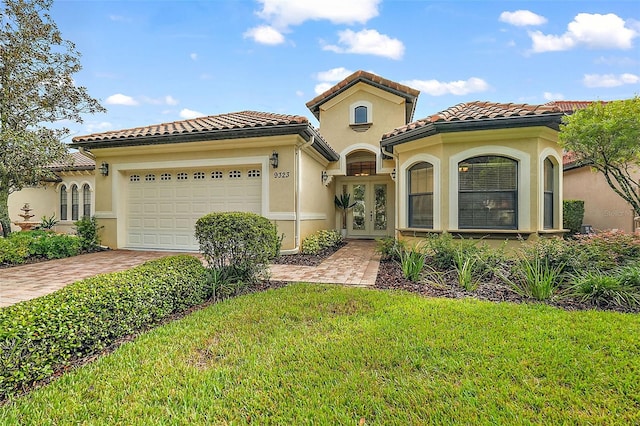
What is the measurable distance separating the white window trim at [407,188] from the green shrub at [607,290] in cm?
362

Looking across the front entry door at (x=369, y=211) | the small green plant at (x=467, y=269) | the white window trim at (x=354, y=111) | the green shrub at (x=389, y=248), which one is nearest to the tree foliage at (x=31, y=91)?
the white window trim at (x=354, y=111)

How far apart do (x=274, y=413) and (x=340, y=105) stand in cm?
1364

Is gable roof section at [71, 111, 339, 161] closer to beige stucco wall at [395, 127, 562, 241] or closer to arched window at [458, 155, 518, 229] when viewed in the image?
beige stucco wall at [395, 127, 562, 241]

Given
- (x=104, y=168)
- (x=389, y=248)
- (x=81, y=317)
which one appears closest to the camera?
(x=81, y=317)

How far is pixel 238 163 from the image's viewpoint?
9.74 meters

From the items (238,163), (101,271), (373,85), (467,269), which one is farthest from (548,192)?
(101,271)

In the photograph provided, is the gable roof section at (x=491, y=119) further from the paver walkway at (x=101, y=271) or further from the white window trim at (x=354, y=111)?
the white window trim at (x=354, y=111)

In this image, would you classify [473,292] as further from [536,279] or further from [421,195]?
[421,195]

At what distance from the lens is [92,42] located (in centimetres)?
1087

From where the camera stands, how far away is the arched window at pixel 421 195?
884cm

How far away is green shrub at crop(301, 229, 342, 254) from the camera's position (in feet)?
32.3

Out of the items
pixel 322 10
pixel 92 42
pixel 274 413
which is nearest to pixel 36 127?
pixel 92 42

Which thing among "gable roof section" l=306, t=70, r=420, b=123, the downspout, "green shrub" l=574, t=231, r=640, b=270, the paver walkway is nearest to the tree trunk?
the paver walkway

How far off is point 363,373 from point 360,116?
41.7 feet
